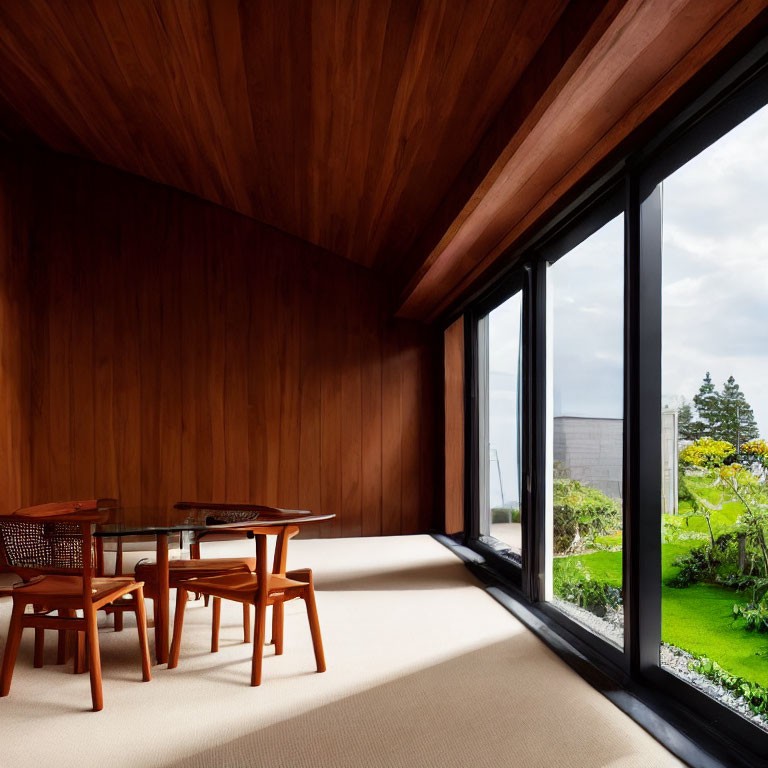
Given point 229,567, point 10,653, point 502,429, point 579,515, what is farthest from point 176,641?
point 502,429

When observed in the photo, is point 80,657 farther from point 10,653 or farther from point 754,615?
point 754,615

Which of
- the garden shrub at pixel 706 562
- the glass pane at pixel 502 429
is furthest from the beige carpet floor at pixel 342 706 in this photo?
the glass pane at pixel 502 429

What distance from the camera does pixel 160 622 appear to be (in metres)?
3.09

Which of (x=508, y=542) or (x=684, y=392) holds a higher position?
(x=684, y=392)

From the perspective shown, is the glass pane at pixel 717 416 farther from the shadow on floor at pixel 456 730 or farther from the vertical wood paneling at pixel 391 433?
the vertical wood paneling at pixel 391 433

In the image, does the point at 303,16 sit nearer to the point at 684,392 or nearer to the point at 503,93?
the point at 503,93

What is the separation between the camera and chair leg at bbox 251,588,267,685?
2.78 meters

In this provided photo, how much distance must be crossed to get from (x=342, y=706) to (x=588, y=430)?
1903mm

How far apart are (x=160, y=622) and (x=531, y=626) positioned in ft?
6.19

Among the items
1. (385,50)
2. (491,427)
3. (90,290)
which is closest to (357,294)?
(491,427)

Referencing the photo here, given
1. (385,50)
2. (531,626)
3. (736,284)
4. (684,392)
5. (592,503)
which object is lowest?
(531,626)

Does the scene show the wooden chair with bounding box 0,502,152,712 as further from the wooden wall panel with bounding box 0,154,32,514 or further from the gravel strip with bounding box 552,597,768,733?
the wooden wall panel with bounding box 0,154,32,514

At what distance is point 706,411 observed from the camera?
2482mm

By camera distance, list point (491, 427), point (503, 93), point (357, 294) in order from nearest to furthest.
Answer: point (503, 93)
point (491, 427)
point (357, 294)
